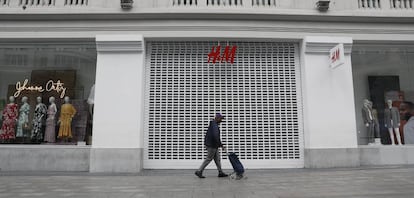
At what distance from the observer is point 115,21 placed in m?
10.5

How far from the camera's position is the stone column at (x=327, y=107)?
33.2 ft

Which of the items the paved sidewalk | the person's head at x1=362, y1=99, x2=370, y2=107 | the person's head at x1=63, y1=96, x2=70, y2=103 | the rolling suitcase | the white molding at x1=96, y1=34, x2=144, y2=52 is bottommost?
the paved sidewalk

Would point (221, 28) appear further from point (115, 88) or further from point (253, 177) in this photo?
point (253, 177)

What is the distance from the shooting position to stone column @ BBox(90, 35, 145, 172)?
386 inches

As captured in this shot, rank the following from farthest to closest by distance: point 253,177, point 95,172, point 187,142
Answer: point 187,142 < point 95,172 < point 253,177

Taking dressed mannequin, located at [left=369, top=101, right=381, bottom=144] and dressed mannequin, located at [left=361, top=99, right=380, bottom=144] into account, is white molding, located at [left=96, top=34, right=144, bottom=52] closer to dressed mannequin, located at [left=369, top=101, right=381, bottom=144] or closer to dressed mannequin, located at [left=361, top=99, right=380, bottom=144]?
dressed mannequin, located at [left=361, top=99, right=380, bottom=144]

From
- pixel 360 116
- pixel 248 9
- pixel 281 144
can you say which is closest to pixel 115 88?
pixel 248 9

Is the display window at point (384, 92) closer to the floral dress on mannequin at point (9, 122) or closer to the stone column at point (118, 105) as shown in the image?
the stone column at point (118, 105)

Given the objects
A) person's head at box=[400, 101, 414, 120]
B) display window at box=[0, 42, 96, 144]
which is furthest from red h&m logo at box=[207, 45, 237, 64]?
person's head at box=[400, 101, 414, 120]

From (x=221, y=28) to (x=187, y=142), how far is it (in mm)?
3759

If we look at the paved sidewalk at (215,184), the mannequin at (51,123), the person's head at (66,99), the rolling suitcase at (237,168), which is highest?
the person's head at (66,99)

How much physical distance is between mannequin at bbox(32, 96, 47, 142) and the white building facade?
0.41 m

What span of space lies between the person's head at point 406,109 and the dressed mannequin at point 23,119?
41.1ft

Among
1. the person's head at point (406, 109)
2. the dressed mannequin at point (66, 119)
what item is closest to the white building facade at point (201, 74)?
the dressed mannequin at point (66, 119)
